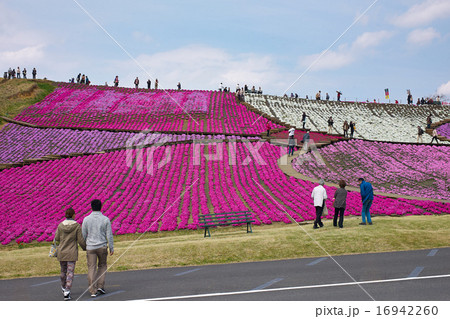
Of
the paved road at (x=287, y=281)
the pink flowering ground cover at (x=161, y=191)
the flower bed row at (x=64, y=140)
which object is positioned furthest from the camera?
the flower bed row at (x=64, y=140)

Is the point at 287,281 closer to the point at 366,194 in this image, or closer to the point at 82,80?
the point at 366,194

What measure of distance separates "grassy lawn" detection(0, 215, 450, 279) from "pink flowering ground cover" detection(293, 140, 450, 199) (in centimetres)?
1004

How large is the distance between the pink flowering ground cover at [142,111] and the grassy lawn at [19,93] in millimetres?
1443

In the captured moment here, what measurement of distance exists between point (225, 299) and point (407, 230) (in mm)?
8861

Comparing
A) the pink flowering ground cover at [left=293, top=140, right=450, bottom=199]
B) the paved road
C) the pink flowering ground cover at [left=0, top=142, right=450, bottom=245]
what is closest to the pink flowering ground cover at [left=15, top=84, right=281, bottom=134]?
the pink flowering ground cover at [left=0, top=142, right=450, bottom=245]

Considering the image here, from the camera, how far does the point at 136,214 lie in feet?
71.2

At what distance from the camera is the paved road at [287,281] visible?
8930 millimetres

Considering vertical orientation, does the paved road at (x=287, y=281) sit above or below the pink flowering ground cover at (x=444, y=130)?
below

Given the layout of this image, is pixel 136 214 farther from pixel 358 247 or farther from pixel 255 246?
pixel 358 247

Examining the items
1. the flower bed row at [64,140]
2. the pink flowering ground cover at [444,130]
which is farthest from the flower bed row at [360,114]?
the flower bed row at [64,140]

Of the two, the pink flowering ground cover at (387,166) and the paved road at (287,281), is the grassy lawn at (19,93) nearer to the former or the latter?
the pink flowering ground cover at (387,166)

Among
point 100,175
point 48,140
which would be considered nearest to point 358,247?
point 100,175

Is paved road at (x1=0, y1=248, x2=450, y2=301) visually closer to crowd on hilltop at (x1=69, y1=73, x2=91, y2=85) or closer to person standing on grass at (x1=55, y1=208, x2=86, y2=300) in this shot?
person standing on grass at (x1=55, y1=208, x2=86, y2=300)

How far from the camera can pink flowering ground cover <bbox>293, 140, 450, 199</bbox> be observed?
84.3ft
